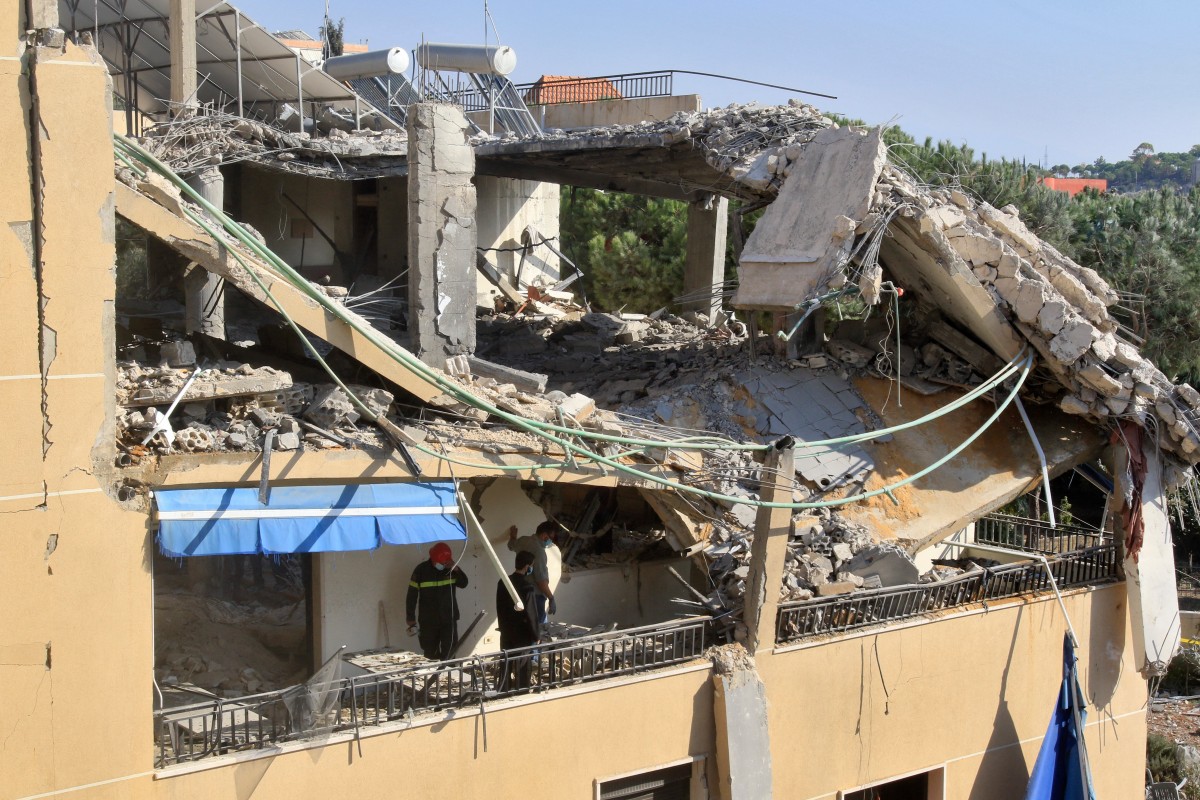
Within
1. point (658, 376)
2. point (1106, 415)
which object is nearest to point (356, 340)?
point (658, 376)

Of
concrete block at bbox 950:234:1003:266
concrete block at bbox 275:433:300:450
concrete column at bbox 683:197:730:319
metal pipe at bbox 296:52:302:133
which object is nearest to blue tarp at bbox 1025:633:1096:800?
concrete block at bbox 950:234:1003:266

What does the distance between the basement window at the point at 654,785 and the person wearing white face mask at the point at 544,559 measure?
158cm

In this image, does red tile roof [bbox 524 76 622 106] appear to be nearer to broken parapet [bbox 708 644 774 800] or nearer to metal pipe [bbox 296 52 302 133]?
metal pipe [bbox 296 52 302 133]

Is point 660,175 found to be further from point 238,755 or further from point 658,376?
point 238,755

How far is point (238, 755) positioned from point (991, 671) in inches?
309

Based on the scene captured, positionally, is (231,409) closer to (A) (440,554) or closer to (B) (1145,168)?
(A) (440,554)

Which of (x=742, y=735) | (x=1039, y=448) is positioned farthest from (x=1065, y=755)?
(x=742, y=735)

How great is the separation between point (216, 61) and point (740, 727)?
13279 mm

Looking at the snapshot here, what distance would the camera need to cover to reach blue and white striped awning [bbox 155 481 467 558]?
8.25m

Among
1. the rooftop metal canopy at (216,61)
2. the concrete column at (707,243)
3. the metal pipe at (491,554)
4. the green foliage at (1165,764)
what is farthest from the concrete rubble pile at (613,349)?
the green foliage at (1165,764)

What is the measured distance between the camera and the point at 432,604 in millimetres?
10656

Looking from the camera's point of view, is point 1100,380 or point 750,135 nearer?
point 1100,380

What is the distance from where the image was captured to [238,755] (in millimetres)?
8352

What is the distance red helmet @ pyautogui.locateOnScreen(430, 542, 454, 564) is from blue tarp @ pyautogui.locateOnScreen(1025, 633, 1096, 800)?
6.49 meters
